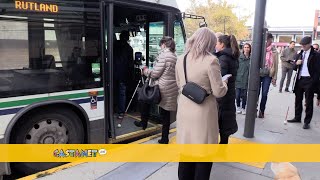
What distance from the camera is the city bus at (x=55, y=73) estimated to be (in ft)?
11.7

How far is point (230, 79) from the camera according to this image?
3.69m

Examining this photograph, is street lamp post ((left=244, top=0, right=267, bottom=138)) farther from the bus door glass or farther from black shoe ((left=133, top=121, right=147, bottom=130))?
black shoe ((left=133, top=121, right=147, bottom=130))

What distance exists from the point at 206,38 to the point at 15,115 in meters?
2.41

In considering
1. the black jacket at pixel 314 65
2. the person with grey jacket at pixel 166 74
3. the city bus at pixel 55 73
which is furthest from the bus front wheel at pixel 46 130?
the black jacket at pixel 314 65

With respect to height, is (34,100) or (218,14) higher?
(218,14)

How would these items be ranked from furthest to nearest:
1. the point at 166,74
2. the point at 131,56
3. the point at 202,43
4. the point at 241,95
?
the point at 241,95 → the point at 131,56 → the point at 166,74 → the point at 202,43

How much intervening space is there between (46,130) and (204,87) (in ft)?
7.70

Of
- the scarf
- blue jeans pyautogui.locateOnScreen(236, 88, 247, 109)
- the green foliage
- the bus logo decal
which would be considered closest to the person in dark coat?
the bus logo decal

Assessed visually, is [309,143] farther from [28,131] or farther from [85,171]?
[28,131]

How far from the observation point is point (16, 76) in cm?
362

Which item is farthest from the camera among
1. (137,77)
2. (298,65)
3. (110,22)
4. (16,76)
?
(137,77)

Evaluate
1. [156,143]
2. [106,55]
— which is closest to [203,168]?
[156,143]

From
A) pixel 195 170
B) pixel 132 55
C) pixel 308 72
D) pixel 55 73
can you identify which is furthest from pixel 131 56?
pixel 195 170

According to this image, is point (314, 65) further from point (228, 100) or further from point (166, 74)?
point (166, 74)
